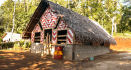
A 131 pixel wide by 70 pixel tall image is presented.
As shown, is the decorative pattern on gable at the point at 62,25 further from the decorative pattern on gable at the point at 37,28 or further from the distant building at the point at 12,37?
the distant building at the point at 12,37

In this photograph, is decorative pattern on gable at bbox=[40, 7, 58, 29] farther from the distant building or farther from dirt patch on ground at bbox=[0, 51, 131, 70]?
the distant building

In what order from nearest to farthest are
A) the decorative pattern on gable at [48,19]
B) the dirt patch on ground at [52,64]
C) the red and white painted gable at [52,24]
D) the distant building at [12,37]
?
1. the dirt patch on ground at [52,64]
2. the red and white painted gable at [52,24]
3. the decorative pattern on gable at [48,19]
4. the distant building at [12,37]

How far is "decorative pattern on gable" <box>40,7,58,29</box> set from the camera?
43.6 ft

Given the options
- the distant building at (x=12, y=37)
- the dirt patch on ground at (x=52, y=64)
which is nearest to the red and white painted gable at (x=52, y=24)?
the dirt patch on ground at (x=52, y=64)

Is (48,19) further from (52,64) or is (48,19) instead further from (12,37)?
(12,37)

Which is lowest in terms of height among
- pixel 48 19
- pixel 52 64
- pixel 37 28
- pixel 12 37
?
pixel 52 64

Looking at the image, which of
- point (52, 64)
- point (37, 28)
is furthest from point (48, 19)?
point (52, 64)

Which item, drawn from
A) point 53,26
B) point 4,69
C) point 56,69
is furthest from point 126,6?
point 4,69

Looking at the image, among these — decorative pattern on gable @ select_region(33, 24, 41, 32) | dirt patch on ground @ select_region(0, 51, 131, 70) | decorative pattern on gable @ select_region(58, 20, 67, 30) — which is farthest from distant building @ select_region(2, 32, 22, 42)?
dirt patch on ground @ select_region(0, 51, 131, 70)

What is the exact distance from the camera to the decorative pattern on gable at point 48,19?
13.3 metres

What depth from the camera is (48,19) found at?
1402 centimetres

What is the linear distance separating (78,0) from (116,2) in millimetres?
16263

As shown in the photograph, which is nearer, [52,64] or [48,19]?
[52,64]

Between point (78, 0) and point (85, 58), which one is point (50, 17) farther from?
point (78, 0)
